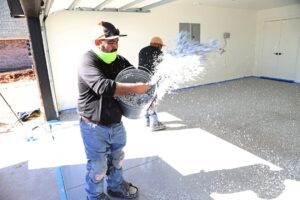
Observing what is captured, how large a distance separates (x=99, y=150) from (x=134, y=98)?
0.46 meters

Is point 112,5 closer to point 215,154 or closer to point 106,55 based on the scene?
point 106,55

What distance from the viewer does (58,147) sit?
300cm

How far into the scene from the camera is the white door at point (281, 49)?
6714 mm

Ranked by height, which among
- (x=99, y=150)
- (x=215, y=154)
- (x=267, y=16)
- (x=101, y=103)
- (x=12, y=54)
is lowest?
(x=215, y=154)

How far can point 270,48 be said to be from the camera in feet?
24.2

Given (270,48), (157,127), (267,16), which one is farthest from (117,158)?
(267,16)

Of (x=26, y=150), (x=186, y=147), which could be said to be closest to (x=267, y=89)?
(x=186, y=147)

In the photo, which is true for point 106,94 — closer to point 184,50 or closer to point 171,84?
point 171,84

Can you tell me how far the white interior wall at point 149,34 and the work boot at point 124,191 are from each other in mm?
3247

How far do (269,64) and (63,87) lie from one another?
21.6ft

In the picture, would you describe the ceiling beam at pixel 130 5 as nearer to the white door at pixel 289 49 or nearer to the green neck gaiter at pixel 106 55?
the green neck gaiter at pixel 106 55

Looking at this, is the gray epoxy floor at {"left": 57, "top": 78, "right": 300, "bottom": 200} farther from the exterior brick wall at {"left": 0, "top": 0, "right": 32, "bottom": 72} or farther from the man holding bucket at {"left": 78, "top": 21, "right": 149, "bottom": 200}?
the exterior brick wall at {"left": 0, "top": 0, "right": 32, "bottom": 72}

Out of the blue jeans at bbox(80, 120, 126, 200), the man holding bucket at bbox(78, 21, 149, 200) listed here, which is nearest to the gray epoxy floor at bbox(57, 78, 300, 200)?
the blue jeans at bbox(80, 120, 126, 200)

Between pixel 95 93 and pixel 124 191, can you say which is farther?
pixel 124 191
